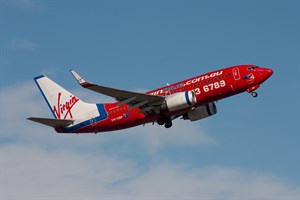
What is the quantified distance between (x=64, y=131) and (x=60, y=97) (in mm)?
5523

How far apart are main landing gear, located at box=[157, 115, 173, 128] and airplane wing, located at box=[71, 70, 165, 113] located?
2.01 metres

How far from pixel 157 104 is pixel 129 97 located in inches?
126

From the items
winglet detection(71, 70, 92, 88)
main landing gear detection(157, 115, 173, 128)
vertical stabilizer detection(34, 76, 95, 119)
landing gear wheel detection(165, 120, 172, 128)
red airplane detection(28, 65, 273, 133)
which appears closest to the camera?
winglet detection(71, 70, 92, 88)

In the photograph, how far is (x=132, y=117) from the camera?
2422 inches

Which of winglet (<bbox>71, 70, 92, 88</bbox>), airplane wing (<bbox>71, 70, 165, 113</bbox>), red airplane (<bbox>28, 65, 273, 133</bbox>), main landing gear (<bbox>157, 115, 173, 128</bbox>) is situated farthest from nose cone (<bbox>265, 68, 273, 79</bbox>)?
winglet (<bbox>71, 70, 92, 88</bbox>)

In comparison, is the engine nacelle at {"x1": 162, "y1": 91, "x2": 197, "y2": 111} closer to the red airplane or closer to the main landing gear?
the red airplane

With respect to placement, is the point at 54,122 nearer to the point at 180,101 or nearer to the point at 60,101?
the point at 60,101

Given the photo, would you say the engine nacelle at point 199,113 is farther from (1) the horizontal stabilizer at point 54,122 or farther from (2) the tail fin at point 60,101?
(1) the horizontal stabilizer at point 54,122

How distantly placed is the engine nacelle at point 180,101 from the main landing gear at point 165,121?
235cm

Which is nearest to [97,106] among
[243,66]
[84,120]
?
[84,120]

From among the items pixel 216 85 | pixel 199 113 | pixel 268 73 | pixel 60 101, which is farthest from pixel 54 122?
pixel 268 73

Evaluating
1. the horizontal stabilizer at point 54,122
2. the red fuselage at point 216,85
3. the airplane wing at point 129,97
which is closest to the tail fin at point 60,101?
the horizontal stabilizer at point 54,122

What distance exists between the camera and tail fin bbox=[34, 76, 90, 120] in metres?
65.6

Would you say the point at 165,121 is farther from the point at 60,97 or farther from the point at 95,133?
the point at 60,97
